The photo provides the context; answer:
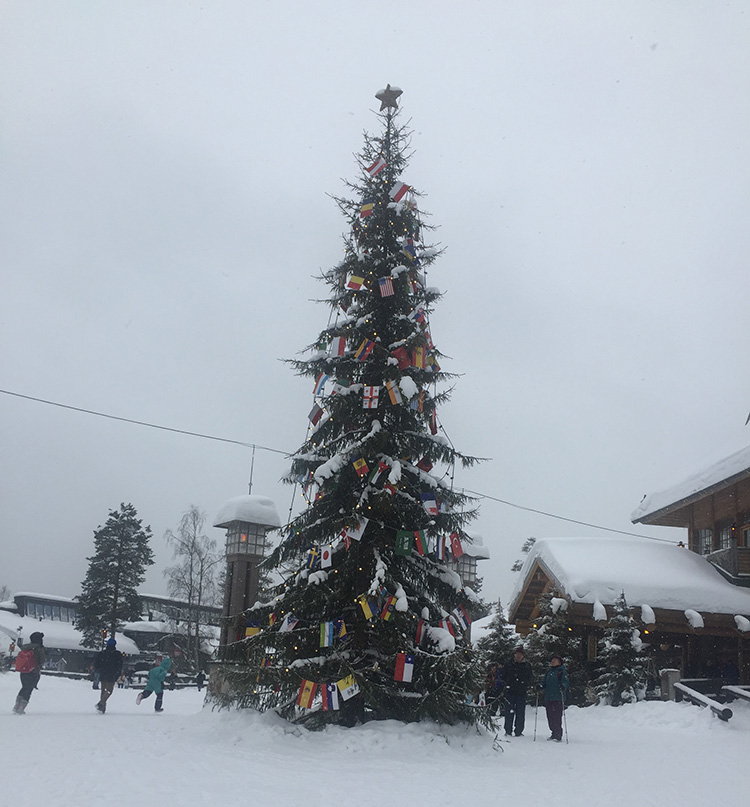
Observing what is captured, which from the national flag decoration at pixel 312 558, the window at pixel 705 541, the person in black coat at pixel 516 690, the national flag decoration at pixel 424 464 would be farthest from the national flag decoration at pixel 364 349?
the window at pixel 705 541

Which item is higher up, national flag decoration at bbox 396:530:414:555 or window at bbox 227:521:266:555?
window at bbox 227:521:266:555

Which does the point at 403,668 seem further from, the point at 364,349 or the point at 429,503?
the point at 364,349

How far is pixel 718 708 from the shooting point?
647 inches

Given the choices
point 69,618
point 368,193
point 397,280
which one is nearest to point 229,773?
point 397,280

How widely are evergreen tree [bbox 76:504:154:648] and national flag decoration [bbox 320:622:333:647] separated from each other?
3978 centimetres

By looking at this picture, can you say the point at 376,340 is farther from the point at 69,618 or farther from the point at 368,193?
the point at 69,618

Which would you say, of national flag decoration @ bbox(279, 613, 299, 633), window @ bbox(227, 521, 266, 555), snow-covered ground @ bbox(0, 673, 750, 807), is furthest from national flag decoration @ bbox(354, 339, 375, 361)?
window @ bbox(227, 521, 266, 555)

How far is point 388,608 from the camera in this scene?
12375 millimetres

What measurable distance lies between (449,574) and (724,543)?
17003 mm

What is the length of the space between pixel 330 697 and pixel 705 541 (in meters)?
20.5

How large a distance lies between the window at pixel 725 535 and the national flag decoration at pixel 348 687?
18.5 meters

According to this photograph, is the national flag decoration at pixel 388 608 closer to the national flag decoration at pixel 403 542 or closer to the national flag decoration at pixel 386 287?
the national flag decoration at pixel 403 542

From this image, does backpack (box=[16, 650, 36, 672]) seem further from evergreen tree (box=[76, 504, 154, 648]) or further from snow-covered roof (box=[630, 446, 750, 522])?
evergreen tree (box=[76, 504, 154, 648])

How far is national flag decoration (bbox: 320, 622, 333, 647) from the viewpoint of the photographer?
12.3 m
